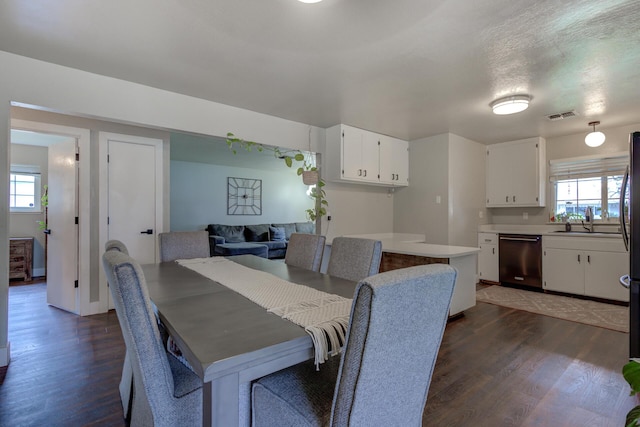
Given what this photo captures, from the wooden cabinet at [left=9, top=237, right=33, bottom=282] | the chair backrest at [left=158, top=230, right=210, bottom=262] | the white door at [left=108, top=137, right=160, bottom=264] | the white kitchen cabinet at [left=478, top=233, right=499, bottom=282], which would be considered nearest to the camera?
the chair backrest at [left=158, top=230, right=210, bottom=262]

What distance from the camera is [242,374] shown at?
91 cm

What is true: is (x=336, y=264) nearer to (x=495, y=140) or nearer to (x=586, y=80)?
(x=586, y=80)

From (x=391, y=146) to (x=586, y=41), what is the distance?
2.55 meters

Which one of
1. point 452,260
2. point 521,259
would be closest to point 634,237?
point 452,260

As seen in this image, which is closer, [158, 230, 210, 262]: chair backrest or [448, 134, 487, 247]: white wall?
[158, 230, 210, 262]: chair backrest

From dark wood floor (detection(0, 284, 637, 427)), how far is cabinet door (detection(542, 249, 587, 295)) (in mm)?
1182

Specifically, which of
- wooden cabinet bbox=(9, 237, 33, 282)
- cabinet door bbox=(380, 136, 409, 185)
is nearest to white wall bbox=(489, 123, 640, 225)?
cabinet door bbox=(380, 136, 409, 185)

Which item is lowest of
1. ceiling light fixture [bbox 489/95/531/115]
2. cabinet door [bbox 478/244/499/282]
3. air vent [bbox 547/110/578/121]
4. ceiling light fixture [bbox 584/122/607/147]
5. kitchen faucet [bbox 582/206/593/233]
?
cabinet door [bbox 478/244/499/282]

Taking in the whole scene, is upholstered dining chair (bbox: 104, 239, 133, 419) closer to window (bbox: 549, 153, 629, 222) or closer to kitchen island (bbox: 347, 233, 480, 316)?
kitchen island (bbox: 347, 233, 480, 316)

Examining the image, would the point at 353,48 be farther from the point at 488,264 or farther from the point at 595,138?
the point at 488,264

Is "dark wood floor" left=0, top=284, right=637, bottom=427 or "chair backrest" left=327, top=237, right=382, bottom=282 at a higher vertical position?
"chair backrest" left=327, top=237, right=382, bottom=282

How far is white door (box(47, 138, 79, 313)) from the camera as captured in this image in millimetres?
3357

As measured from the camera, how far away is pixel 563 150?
442 cm

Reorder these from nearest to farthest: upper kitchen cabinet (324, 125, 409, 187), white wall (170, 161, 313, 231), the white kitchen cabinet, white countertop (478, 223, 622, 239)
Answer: upper kitchen cabinet (324, 125, 409, 187)
white countertop (478, 223, 622, 239)
the white kitchen cabinet
white wall (170, 161, 313, 231)
